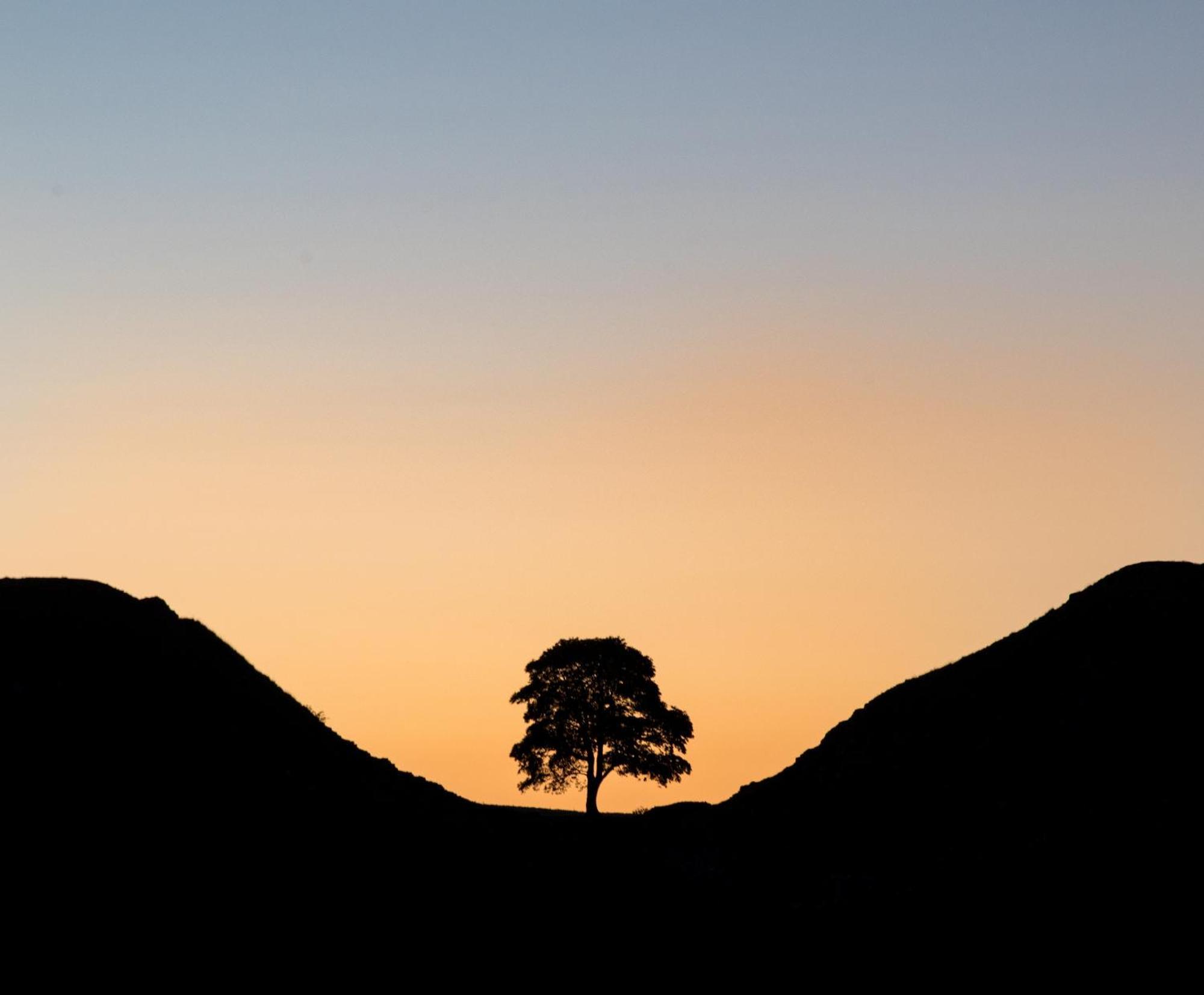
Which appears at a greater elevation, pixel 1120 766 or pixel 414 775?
pixel 414 775

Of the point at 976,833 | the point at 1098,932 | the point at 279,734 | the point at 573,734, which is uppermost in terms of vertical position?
the point at 573,734

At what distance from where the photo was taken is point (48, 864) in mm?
39656

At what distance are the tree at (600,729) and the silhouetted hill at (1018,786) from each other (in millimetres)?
22460

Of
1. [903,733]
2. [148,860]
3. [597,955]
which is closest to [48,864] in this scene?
[148,860]

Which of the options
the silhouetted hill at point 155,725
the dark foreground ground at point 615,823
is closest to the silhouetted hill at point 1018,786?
the dark foreground ground at point 615,823

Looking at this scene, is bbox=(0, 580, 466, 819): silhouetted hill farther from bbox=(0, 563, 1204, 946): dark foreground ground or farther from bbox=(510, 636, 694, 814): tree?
bbox=(510, 636, 694, 814): tree

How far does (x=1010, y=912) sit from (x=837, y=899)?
583 centimetres

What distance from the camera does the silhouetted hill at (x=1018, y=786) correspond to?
44.7m

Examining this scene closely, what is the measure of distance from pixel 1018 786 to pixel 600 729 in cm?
3688

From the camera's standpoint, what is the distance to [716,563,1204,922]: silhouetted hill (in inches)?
1758

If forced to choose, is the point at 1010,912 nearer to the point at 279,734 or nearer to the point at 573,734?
the point at 279,734

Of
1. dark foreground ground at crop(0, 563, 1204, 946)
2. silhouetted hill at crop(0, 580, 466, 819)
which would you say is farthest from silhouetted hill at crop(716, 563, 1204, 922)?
silhouetted hill at crop(0, 580, 466, 819)

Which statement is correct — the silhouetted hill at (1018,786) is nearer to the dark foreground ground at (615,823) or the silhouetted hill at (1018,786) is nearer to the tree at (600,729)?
the dark foreground ground at (615,823)

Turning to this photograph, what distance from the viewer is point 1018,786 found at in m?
51.2
